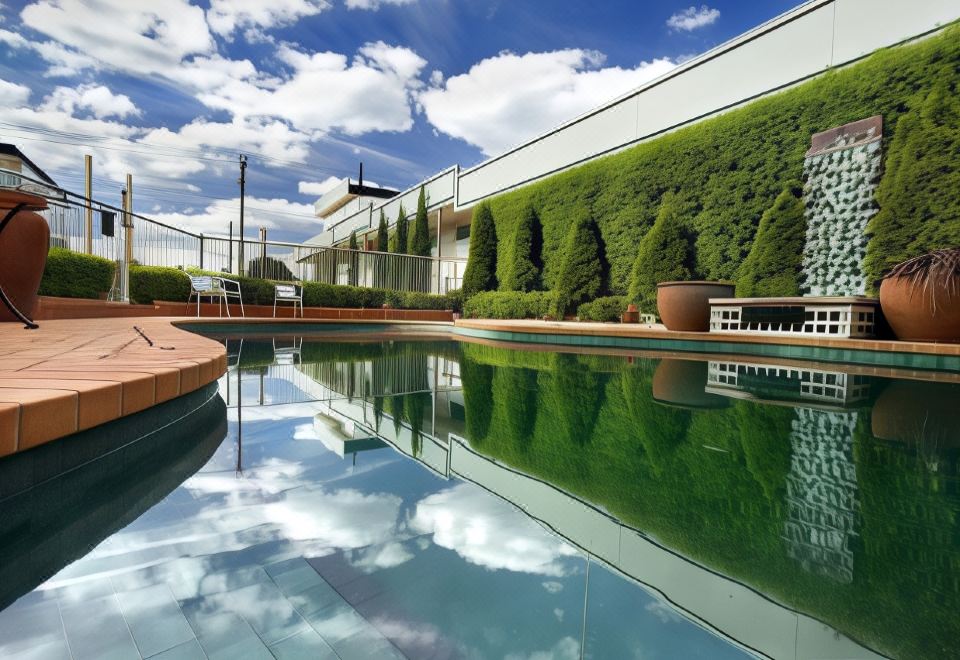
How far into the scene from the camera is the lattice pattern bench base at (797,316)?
507 cm

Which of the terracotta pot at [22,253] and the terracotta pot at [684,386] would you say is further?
the terracotta pot at [22,253]

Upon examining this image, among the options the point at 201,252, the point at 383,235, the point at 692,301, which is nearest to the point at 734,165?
the point at 692,301

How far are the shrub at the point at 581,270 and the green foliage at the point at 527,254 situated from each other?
158 cm

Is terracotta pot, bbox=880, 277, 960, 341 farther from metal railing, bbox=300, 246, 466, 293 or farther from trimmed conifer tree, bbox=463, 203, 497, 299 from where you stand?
metal railing, bbox=300, 246, 466, 293

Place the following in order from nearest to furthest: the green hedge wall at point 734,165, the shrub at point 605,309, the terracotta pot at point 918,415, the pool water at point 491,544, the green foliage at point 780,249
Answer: the pool water at point 491,544 → the terracotta pot at point 918,415 → the green hedge wall at point 734,165 → the green foliage at point 780,249 → the shrub at point 605,309

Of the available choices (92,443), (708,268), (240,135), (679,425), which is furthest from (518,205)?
(240,135)

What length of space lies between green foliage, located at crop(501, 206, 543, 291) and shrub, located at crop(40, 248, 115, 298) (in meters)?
7.83

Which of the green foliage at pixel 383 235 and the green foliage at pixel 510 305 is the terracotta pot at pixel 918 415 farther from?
the green foliage at pixel 383 235

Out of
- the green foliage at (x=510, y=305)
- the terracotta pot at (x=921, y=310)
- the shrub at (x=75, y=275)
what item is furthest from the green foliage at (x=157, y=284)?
the terracotta pot at (x=921, y=310)

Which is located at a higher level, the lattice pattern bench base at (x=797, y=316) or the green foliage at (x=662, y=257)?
the green foliage at (x=662, y=257)

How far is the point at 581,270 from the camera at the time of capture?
970cm

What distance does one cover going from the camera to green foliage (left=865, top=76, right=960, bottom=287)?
5332mm

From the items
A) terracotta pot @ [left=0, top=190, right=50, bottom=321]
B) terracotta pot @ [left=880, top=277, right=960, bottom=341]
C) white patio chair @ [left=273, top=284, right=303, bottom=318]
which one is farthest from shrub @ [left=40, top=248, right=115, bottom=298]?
terracotta pot @ [left=880, top=277, right=960, bottom=341]

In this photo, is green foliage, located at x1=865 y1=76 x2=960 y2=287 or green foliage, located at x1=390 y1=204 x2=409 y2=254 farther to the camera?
green foliage, located at x1=390 y1=204 x2=409 y2=254
